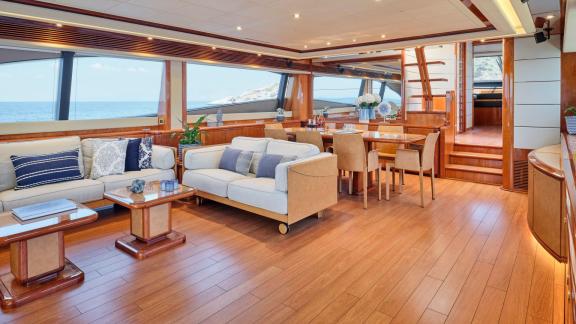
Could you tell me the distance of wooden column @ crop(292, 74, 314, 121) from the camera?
28.6 ft

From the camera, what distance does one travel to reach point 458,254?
3186mm

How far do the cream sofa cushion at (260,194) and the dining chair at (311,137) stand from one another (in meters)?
1.57

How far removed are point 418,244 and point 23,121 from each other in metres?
5.11

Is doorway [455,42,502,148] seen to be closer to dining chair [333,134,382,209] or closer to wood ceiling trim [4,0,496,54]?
wood ceiling trim [4,0,496,54]

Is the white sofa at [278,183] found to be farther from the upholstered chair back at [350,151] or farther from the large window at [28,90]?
the large window at [28,90]

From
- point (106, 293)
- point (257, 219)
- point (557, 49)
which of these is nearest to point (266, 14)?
point (257, 219)

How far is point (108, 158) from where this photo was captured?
178 inches

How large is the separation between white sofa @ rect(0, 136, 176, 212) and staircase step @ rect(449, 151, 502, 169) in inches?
196

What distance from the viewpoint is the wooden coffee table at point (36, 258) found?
8.07 feet

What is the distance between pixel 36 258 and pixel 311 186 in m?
2.53

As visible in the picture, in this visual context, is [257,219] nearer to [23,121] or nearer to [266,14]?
[266,14]

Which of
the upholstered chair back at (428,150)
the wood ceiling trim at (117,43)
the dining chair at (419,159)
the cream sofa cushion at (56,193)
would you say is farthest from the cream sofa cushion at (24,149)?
the upholstered chair back at (428,150)

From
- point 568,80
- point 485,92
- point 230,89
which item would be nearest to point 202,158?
point 230,89

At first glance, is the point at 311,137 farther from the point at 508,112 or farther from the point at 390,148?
the point at 508,112
